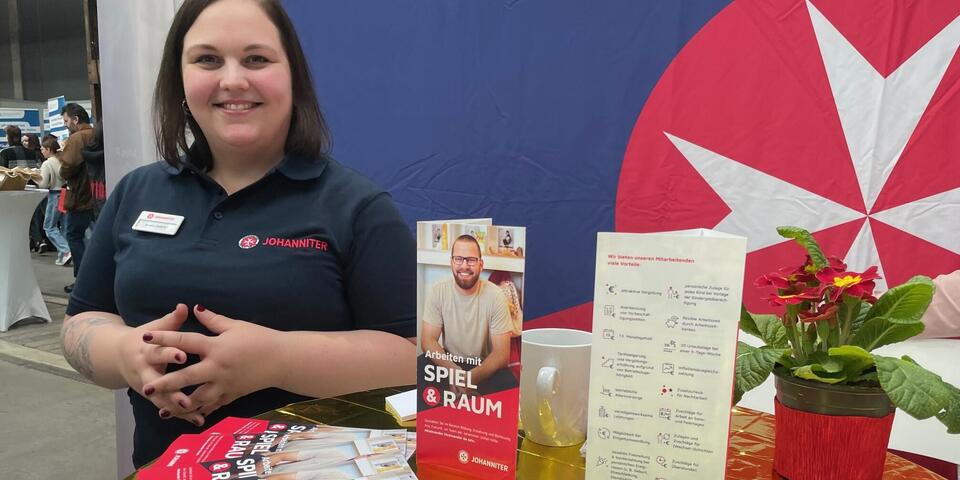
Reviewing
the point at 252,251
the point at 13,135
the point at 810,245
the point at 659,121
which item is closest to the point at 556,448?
the point at 810,245

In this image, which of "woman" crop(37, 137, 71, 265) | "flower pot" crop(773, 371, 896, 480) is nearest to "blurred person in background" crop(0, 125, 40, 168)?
"woman" crop(37, 137, 71, 265)

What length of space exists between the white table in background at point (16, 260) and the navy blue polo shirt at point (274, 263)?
3655mm

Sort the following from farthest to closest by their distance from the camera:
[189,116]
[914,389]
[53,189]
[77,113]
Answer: [53,189], [77,113], [189,116], [914,389]

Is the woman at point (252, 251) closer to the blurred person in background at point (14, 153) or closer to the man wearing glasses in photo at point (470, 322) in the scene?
the man wearing glasses in photo at point (470, 322)

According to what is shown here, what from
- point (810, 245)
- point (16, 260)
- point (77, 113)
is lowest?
point (16, 260)

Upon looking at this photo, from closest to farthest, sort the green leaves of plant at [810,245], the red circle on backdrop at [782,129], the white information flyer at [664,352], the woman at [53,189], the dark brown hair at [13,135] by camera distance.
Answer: the white information flyer at [664,352] → the green leaves of plant at [810,245] → the red circle on backdrop at [782,129] → the woman at [53,189] → the dark brown hair at [13,135]

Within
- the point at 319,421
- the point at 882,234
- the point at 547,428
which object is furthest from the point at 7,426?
the point at 882,234

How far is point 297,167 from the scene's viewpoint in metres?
1.10

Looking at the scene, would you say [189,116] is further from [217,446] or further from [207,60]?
[217,446]

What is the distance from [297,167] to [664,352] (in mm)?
782

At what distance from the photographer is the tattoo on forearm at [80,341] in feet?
3.40

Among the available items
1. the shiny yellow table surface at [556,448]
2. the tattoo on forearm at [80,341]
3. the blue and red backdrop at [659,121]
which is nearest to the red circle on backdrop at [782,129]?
the blue and red backdrop at [659,121]

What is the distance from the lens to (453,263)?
57 centimetres

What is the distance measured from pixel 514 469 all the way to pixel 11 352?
4314 millimetres
